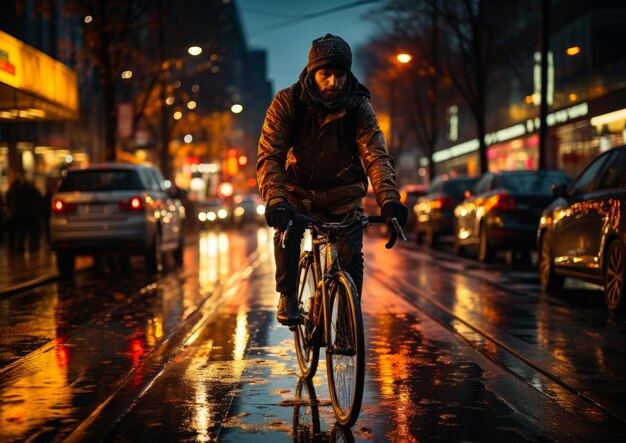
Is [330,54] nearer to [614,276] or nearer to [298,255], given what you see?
[298,255]

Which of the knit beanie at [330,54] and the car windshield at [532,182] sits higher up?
the knit beanie at [330,54]

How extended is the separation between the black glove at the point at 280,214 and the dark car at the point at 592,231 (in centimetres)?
591

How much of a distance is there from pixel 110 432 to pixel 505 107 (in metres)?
55.9

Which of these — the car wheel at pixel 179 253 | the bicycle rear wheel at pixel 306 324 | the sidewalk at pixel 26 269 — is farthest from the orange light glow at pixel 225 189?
the bicycle rear wheel at pixel 306 324

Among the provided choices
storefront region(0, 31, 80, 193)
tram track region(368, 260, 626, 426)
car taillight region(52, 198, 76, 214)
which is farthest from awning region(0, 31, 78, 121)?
tram track region(368, 260, 626, 426)

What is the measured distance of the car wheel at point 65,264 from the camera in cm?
1906

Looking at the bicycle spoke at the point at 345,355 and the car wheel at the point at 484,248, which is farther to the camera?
the car wheel at the point at 484,248

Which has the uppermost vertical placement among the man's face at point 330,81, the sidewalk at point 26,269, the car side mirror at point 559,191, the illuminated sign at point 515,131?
the illuminated sign at point 515,131

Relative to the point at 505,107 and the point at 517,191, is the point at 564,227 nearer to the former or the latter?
the point at 517,191

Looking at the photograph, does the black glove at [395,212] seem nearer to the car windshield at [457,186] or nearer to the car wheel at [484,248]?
the car wheel at [484,248]

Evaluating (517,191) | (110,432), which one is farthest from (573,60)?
(110,432)

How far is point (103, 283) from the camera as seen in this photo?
17.8m

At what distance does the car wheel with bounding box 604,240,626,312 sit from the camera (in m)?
11.8

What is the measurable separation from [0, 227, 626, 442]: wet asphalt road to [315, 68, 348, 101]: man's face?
1.81m
